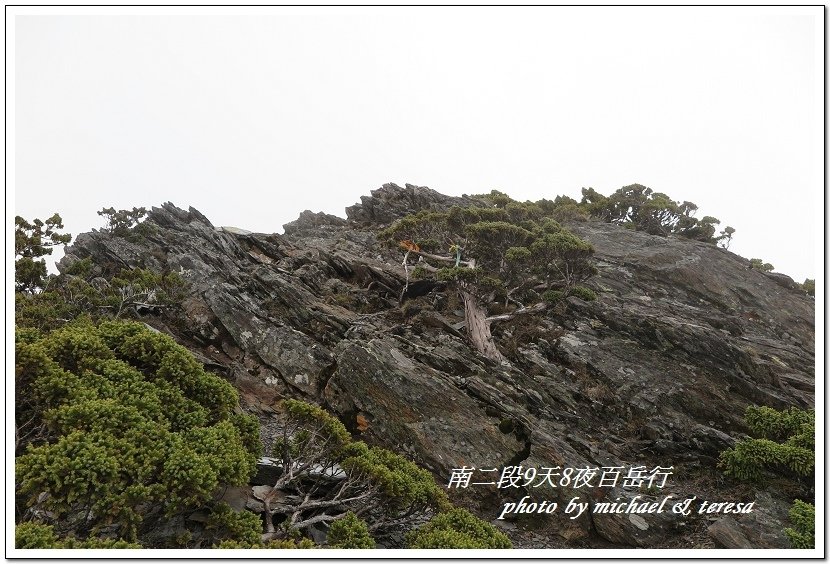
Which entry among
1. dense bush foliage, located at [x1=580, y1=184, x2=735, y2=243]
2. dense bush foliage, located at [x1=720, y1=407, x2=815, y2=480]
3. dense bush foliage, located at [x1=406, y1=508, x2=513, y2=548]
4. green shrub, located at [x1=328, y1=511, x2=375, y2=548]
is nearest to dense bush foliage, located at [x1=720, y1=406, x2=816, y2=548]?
dense bush foliage, located at [x1=720, y1=407, x2=815, y2=480]

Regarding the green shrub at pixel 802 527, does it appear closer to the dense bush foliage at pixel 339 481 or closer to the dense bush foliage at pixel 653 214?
the dense bush foliage at pixel 339 481

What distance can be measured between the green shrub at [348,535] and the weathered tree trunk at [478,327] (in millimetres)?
9561

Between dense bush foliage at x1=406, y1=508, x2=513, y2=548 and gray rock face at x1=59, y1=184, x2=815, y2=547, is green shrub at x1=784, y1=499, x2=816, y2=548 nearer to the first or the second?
gray rock face at x1=59, y1=184, x2=815, y2=547

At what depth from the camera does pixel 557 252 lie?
19094mm

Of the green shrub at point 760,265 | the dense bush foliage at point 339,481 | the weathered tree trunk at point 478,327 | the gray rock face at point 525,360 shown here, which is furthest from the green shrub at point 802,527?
the green shrub at point 760,265

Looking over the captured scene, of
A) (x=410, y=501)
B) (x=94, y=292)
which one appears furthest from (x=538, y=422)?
(x=94, y=292)

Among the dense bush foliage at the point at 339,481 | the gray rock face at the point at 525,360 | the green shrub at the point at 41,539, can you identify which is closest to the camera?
the green shrub at the point at 41,539

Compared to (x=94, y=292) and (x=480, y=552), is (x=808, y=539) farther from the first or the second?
(x=94, y=292)

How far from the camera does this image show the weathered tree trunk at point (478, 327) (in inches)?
672

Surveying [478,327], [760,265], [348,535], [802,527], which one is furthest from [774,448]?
[760,265]

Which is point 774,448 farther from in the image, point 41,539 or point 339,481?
point 41,539

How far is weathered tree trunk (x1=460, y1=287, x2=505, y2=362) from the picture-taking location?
1707 centimetres

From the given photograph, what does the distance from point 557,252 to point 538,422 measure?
891cm

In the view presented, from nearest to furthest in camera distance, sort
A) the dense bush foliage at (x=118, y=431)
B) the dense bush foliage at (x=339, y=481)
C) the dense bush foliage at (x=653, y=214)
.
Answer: the dense bush foliage at (x=118, y=431) < the dense bush foliage at (x=339, y=481) < the dense bush foliage at (x=653, y=214)
